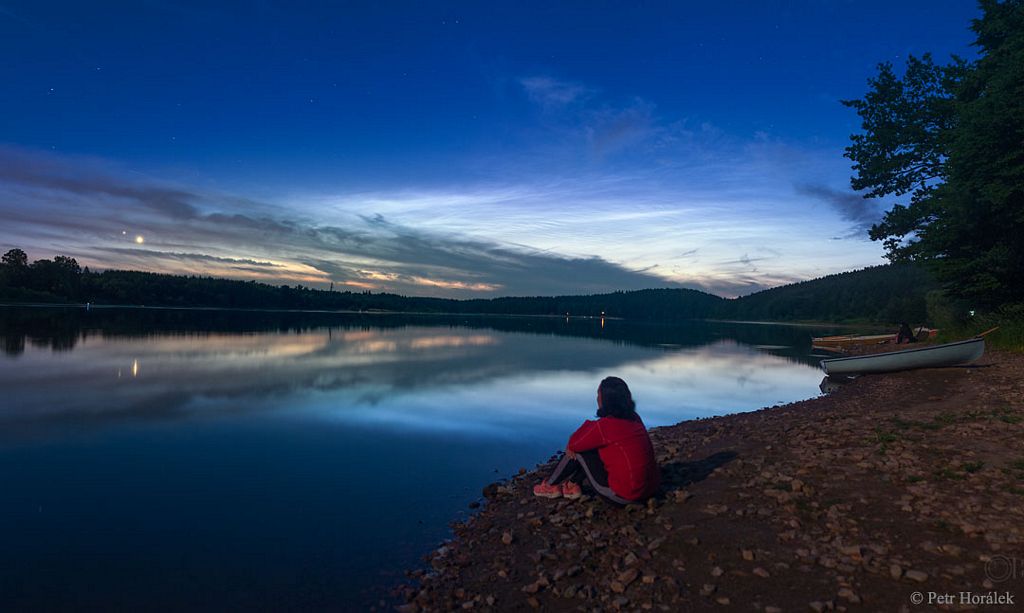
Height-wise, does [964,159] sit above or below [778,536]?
above

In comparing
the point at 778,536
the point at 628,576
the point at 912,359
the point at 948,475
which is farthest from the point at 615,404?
the point at 912,359

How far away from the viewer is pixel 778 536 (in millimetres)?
7125

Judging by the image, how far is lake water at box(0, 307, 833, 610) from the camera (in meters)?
7.61

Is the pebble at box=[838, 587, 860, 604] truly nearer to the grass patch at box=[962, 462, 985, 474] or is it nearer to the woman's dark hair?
the woman's dark hair

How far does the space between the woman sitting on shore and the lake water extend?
2976 millimetres

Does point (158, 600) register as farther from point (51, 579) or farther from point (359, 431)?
point (359, 431)

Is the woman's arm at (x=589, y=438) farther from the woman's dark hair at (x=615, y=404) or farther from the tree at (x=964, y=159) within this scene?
the tree at (x=964, y=159)

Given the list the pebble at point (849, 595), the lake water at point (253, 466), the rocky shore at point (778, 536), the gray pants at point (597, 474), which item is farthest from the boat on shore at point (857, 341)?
the pebble at point (849, 595)

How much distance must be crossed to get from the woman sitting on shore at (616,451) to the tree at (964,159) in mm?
25167

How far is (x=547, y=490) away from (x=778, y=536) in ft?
12.8

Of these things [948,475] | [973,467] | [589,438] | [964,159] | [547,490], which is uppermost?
[964,159]

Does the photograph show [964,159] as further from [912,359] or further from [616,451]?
[616,451]

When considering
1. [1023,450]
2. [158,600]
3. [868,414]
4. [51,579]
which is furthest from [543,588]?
[868,414]

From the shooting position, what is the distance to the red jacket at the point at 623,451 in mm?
8250
